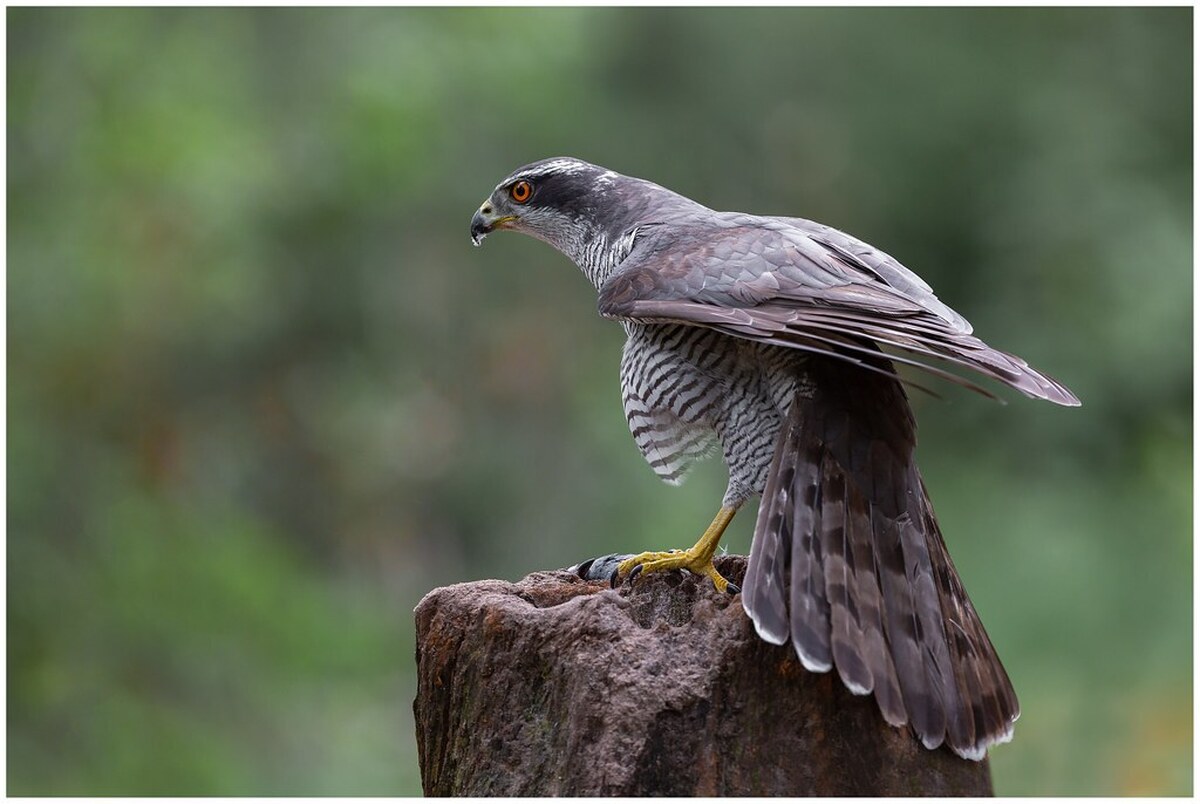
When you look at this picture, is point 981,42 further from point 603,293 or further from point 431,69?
point 603,293

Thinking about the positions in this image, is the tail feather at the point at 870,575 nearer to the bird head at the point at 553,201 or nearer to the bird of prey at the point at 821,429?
the bird of prey at the point at 821,429

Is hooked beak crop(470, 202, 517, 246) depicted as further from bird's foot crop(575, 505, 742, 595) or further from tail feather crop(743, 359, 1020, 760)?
tail feather crop(743, 359, 1020, 760)

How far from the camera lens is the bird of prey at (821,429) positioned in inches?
104

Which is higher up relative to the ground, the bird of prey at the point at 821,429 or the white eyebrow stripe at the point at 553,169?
the white eyebrow stripe at the point at 553,169

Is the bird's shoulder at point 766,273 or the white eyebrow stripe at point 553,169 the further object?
the white eyebrow stripe at point 553,169

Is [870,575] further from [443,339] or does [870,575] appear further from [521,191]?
[443,339]

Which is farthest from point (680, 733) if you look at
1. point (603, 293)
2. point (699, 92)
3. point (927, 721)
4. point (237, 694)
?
point (699, 92)

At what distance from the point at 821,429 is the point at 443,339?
23.4 ft

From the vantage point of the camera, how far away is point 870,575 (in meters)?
2.75

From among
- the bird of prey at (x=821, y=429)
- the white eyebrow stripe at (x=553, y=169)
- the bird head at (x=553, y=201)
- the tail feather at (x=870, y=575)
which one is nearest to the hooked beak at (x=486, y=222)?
the bird head at (x=553, y=201)

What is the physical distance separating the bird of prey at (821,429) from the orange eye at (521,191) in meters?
0.62

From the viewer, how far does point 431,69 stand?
893 cm

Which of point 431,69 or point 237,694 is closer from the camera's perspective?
point 237,694

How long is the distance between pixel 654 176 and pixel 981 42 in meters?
2.83
